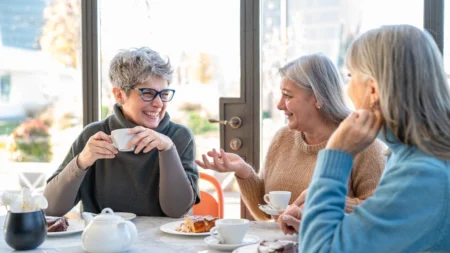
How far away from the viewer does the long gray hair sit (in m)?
1.19

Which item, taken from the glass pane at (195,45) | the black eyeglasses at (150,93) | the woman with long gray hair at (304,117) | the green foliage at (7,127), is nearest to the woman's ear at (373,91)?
the woman with long gray hair at (304,117)

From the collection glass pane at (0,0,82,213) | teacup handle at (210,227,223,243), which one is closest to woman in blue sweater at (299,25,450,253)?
teacup handle at (210,227,223,243)

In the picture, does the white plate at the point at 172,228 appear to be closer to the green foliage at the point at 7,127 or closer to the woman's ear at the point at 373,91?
the woman's ear at the point at 373,91

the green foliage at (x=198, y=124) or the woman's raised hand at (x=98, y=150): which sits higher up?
the woman's raised hand at (x=98, y=150)

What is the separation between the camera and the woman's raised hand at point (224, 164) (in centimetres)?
220

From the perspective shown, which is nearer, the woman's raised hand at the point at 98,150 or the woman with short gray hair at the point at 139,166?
the woman's raised hand at the point at 98,150

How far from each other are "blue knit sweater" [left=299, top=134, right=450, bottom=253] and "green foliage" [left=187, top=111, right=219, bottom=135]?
7.68 ft

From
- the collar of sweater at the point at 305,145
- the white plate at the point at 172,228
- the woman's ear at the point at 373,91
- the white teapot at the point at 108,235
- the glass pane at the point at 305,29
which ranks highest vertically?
the glass pane at the point at 305,29

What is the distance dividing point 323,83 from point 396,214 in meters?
1.12

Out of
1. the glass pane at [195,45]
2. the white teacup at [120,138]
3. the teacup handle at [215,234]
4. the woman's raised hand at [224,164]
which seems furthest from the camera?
the glass pane at [195,45]

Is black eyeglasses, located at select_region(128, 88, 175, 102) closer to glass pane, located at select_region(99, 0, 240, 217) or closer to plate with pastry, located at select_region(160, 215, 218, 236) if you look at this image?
plate with pastry, located at select_region(160, 215, 218, 236)

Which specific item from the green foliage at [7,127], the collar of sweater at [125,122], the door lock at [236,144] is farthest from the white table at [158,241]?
the green foliage at [7,127]

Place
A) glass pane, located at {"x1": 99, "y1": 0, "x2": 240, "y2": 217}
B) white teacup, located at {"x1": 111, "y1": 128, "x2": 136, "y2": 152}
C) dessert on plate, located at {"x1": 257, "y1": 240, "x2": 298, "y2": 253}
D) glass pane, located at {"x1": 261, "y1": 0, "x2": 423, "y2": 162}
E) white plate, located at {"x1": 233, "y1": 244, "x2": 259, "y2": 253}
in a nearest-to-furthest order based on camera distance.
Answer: dessert on plate, located at {"x1": 257, "y1": 240, "x2": 298, "y2": 253} → white plate, located at {"x1": 233, "y1": 244, "x2": 259, "y2": 253} → white teacup, located at {"x1": 111, "y1": 128, "x2": 136, "y2": 152} → glass pane, located at {"x1": 261, "y1": 0, "x2": 423, "y2": 162} → glass pane, located at {"x1": 99, "y1": 0, "x2": 240, "y2": 217}

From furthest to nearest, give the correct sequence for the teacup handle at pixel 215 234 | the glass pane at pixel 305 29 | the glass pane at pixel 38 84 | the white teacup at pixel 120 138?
the glass pane at pixel 38 84
the glass pane at pixel 305 29
the white teacup at pixel 120 138
the teacup handle at pixel 215 234
